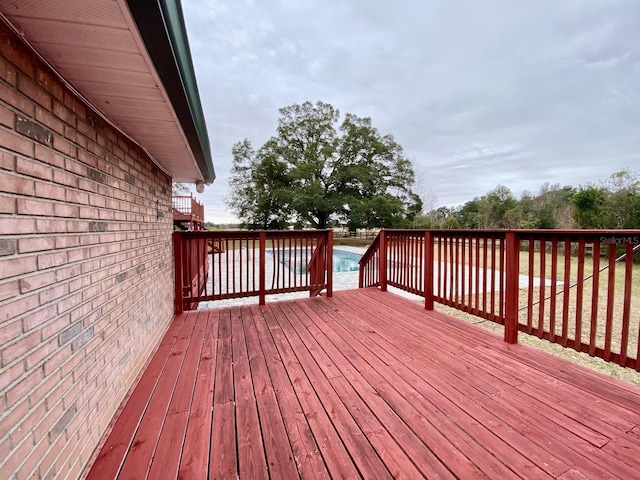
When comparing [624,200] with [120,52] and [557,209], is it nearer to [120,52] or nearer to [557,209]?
[557,209]

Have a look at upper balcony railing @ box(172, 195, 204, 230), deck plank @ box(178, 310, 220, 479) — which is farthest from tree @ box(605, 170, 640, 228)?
upper balcony railing @ box(172, 195, 204, 230)

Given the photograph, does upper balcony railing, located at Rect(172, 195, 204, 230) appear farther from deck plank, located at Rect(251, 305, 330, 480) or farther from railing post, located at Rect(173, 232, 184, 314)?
deck plank, located at Rect(251, 305, 330, 480)

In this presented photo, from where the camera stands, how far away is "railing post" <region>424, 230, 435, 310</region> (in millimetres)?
3537

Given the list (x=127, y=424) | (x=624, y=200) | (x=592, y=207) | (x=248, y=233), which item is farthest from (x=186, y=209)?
(x=624, y=200)

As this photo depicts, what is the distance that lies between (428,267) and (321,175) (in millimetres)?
17599

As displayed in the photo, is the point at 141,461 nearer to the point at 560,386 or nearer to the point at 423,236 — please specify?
the point at 560,386

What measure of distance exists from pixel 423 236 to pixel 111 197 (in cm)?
340

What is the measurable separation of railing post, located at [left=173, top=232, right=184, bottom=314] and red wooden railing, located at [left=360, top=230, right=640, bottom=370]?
3.10 m

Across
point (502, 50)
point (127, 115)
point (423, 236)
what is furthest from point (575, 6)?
point (127, 115)

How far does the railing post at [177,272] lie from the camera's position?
3539 mm

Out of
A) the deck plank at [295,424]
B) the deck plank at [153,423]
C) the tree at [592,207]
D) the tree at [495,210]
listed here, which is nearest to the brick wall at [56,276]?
the deck plank at [153,423]

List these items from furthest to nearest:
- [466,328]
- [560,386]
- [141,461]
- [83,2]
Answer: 1. [466,328]
2. [560,386]
3. [141,461]
4. [83,2]

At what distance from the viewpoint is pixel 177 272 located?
360 centimetres

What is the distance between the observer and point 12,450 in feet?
2.71
